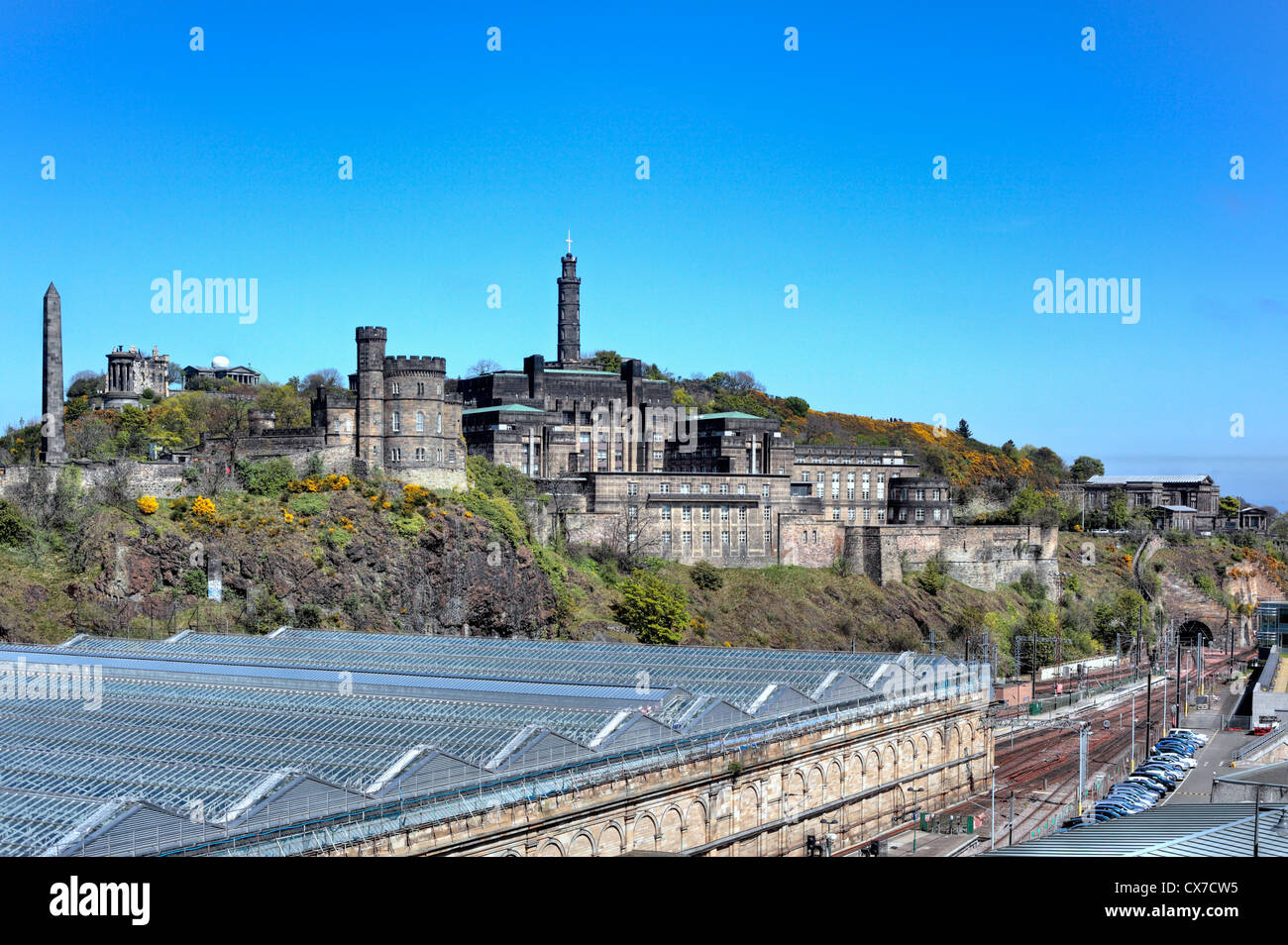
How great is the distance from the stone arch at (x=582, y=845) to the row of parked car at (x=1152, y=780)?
56.2 feet

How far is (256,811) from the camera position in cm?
2730

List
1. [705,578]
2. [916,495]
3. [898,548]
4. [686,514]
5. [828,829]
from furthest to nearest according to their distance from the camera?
[916,495]
[898,548]
[686,514]
[705,578]
[828,829]

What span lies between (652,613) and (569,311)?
46.9m

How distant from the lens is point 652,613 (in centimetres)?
7662

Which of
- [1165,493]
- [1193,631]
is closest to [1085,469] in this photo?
[1165,493]

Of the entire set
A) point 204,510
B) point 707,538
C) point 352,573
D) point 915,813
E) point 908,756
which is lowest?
point 915,813

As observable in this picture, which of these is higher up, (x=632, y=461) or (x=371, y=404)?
(x=371, y=404)

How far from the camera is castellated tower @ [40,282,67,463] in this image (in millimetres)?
73125

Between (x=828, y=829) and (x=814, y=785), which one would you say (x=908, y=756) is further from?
(x=814, y=785)

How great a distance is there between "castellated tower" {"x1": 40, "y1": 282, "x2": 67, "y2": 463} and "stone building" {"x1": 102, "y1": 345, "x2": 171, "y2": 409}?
102ft

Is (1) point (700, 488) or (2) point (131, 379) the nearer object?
(1) point (700, 488)
